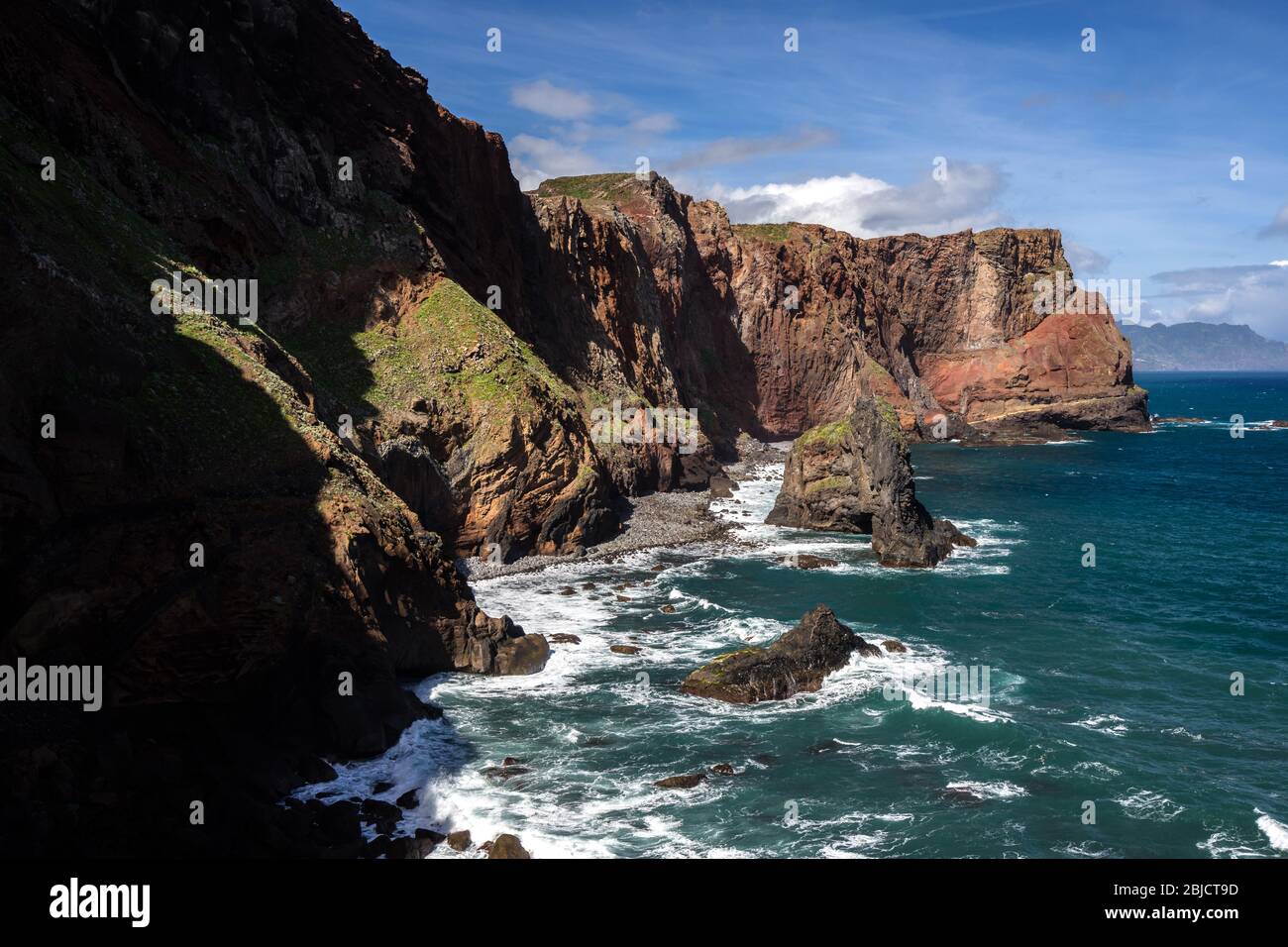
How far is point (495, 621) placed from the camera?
125 feet

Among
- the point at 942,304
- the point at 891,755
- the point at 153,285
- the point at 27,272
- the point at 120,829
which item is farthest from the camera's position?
the point at 942,304

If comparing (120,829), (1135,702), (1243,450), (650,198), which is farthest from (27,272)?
(1243,450)

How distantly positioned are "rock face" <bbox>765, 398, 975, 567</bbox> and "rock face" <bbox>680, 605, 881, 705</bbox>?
19.8 m

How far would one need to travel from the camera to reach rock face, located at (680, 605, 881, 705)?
3475cm

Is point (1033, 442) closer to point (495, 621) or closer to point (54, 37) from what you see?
point (495, 621)

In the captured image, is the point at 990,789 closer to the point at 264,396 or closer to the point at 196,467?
the point at 196,467

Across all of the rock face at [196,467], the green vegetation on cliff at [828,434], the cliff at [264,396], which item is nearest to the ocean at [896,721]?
the rock face at [196,467]

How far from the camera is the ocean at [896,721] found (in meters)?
25.5

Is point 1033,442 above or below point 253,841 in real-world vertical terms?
above

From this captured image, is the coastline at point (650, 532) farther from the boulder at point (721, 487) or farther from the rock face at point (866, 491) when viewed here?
the rock face at point (866, 491)

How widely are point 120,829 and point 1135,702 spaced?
111 feet

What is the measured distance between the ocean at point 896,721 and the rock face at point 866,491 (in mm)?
2378

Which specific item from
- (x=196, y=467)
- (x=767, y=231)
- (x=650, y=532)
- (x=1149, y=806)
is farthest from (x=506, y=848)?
(x=767, y=231)

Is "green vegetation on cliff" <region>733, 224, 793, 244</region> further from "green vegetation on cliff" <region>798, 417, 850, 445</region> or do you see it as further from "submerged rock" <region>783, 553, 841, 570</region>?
"submerged rock" <region>783, 553, 841, 570</region>
